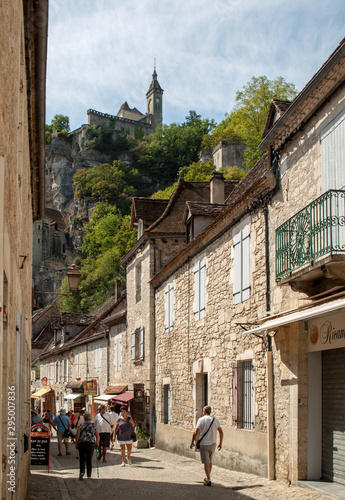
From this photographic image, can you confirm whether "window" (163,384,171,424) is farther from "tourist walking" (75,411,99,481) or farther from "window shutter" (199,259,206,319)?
"tourist walking" (75,411,99,481)

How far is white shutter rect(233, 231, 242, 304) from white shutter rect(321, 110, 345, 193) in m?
3.59

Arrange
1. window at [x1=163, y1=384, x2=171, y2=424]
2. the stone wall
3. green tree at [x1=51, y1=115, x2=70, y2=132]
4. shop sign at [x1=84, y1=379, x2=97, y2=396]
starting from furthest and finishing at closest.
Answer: green tree at [x1=51, y1=115, x2=70, y2=132] → shop sign at [x1=84, y1=379, x2=97, y2=396] → window at [x1=163, y1=384, x2=171, y2=424] → the stone wall

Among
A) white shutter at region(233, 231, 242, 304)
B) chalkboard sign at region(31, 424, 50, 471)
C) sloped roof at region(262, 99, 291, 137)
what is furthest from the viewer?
chalkboard sign at region(31, 424, 50, 471)

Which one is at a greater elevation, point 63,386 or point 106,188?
point 106,188

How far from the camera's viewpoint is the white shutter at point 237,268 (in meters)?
12.0

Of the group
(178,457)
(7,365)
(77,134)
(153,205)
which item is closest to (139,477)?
(178,457)

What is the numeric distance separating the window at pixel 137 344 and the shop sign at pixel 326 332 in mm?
12367

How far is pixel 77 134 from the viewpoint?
104750 mm

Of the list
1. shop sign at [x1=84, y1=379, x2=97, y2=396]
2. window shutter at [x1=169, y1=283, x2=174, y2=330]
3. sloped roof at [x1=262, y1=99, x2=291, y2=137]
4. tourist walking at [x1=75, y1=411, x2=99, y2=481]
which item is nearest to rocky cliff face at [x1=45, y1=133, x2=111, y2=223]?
shop sign at [x1=84, y1=379, x2=97, y2=396]

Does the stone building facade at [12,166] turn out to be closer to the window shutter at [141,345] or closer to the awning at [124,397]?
the window shutter at [141,345]

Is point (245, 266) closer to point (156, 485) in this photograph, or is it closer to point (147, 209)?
point (156, 485)

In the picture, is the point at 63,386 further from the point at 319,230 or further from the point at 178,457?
the point at 319,230

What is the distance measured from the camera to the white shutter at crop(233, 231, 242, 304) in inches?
474

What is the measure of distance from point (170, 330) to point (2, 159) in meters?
14.0
